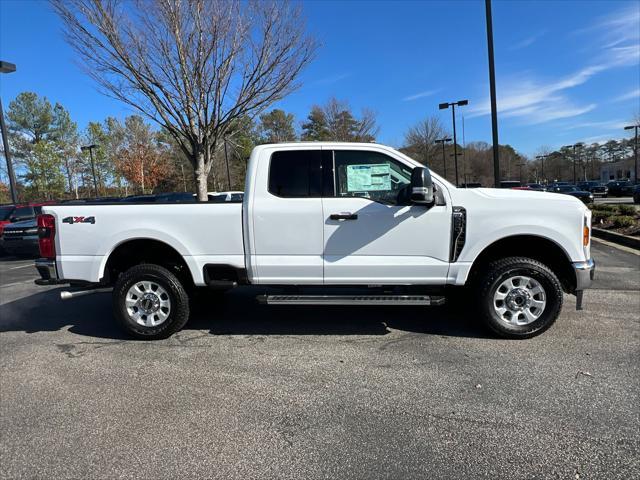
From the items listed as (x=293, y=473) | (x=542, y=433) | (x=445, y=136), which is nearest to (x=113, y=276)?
(x=293, y=473)

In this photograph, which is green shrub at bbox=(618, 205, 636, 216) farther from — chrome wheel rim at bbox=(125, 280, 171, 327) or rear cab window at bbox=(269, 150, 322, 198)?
A: chrome wheel rim at bbox=(125, 280, 171, 327)

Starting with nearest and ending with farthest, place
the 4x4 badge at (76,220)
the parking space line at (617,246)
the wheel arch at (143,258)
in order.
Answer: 1. the 4x4 badge at (76,220)
2. the wheel arch at (143,258)
3. the parking space line at (617,246)

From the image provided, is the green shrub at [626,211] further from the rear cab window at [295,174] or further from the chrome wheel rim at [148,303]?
the chrome wheel rim at [148,303]

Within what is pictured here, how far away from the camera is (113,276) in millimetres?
5125

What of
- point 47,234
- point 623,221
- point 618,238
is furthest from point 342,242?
point 623,221

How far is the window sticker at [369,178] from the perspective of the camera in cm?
448

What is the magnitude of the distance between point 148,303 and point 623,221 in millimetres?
12573

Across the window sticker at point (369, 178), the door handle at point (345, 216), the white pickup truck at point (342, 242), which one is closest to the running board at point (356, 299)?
the white pickup truck at point (342, 242)

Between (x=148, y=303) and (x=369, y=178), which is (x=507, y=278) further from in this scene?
(x=148, y=303)

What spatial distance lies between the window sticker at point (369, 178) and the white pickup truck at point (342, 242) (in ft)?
0.03

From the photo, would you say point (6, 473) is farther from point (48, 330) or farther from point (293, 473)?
point (48, 330)

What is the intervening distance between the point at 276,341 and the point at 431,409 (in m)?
1.95

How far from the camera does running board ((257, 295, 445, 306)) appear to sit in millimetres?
4375

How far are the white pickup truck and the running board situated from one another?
15 millimetres
